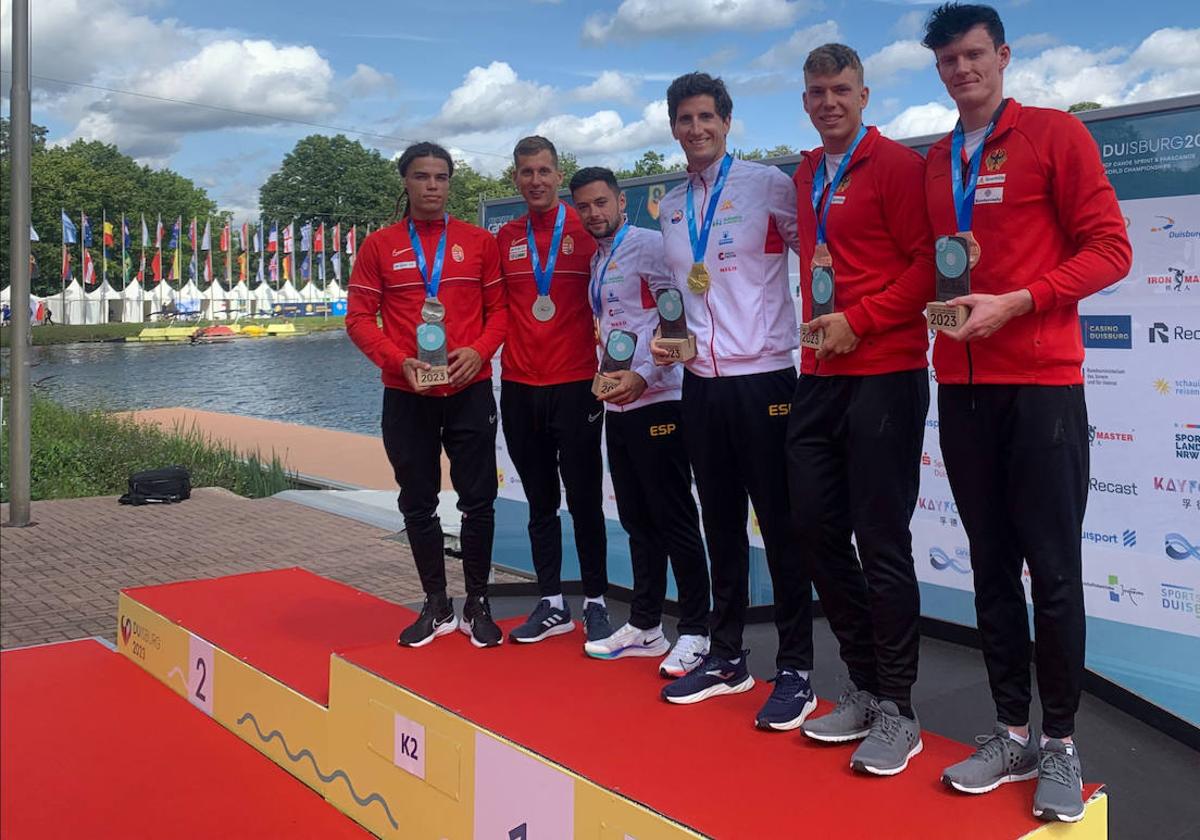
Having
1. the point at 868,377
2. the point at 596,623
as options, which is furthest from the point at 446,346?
the point at 868,377

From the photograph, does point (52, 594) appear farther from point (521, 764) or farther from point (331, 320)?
point (331, 320)

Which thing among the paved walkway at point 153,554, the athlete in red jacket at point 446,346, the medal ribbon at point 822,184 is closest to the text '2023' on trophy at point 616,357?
the athlete in red jacket at point 446,346

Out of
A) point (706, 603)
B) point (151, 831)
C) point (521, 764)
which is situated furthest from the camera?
point (706, 603)

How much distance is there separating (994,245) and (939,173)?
23 cm

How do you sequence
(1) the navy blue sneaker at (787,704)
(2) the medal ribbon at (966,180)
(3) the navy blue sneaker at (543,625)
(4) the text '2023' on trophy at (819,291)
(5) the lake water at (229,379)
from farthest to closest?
(5) the lake water at (229,379)
(3) the navy blue sneaker at (543,625)
(1) the navy blue sneaker at (787,704)
(4) the text '2023' on trophy at (819,291)
(2) the medal ribbon at (966,180)

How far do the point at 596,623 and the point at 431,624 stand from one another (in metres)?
0.62

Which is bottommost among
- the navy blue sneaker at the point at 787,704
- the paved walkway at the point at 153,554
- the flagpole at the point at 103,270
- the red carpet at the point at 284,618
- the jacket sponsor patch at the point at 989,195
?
the paved walkway at the point at 153,554

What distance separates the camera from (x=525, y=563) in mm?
6906

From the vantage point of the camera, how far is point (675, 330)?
9.84 ft

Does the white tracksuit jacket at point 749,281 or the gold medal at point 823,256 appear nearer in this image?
the gold medal at point 823,256

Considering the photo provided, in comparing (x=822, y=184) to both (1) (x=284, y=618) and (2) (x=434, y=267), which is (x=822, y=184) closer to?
(2) (x=434, y=267)

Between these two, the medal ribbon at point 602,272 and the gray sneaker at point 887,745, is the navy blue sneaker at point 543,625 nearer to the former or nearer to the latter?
the medal ribbon at point 602,272

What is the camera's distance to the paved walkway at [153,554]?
6.09 metres

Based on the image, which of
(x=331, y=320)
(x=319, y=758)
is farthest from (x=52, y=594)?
(x=331, y=320)
